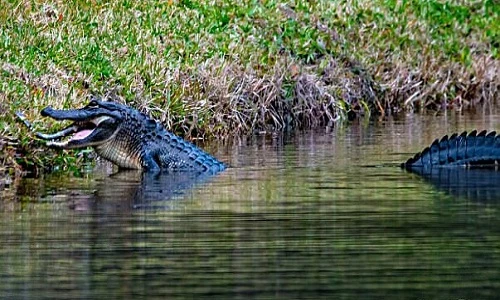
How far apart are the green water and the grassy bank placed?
191 cm

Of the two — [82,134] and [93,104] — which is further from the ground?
[93,104]

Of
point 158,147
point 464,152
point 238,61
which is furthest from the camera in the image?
point 238,61

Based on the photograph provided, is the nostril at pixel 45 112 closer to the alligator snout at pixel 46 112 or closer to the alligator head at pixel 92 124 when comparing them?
the alligator snout at pixel 46 112

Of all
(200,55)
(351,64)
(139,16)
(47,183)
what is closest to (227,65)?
(200,55)

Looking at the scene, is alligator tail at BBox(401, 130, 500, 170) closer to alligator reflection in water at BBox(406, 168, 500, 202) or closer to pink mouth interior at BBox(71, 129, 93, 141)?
alligator reflection in water at BBox(406, 168, 500, 202)

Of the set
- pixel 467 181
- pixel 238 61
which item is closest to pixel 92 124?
pixel 467 181

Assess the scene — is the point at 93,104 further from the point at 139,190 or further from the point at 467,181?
the point at 467,181

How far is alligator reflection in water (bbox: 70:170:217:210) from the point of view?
10195mm

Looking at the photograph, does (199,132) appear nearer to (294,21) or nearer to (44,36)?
(44,36)

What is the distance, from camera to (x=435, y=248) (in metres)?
7.82

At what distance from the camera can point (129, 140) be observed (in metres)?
13.6

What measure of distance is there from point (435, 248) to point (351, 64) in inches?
467

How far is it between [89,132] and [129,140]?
37 centimetres

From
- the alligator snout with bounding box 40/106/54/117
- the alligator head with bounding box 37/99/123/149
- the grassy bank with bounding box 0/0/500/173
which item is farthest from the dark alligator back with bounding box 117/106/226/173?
the alligator snout with bounding box 40/106/54/117
